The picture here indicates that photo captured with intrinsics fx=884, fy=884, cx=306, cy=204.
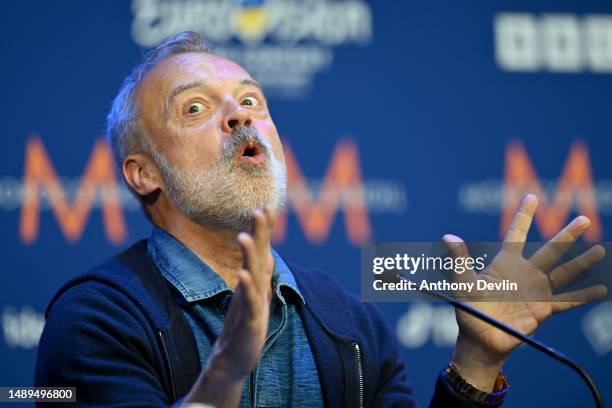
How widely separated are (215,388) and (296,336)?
42 centimetres

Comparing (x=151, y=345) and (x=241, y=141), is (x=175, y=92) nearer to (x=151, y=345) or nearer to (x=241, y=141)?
(x=241, y=141)

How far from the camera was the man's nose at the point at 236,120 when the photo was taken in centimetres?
172

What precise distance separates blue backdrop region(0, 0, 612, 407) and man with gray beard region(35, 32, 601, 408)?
61 cm

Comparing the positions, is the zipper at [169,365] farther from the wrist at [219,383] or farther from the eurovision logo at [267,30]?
the eurovision logo at [267,30]

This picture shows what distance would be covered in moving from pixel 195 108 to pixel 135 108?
0.47 feet

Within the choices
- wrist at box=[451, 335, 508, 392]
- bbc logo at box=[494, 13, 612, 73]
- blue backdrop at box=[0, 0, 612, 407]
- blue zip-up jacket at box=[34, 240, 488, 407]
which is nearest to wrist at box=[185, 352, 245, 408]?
blue zip-up jacket at box=[34, 240, 488, 407]

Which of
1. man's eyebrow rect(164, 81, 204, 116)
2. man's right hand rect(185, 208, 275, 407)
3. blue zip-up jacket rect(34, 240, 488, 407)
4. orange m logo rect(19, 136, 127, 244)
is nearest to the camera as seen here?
man's right hand rect(185, 208, 275, 407)

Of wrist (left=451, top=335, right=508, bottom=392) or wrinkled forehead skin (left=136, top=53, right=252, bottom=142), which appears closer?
wrist (left=451, top=335, right=508, bottom=392)

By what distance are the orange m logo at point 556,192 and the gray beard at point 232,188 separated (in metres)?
1.08

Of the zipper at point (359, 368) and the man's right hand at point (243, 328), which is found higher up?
the man's right hand at point (243, 328)

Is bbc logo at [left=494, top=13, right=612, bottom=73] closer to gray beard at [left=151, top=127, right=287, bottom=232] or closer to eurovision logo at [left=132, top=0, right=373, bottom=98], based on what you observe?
eurovision logo at [left=132, top=0, right=373, bottom=98]

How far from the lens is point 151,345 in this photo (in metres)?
1.48

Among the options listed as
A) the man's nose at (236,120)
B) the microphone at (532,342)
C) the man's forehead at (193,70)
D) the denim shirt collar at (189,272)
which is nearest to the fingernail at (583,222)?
the microphone at (532,342)

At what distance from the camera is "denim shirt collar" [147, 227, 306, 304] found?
160cm
